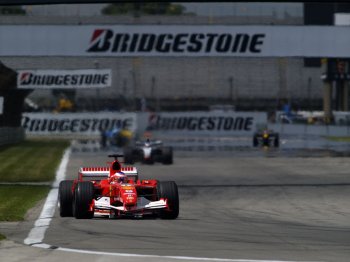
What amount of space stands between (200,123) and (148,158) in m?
9.63

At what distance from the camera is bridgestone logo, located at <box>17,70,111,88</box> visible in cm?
4219

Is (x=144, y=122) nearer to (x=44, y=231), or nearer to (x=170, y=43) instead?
(x=170, y=43)

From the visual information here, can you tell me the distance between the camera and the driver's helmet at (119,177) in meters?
16.9

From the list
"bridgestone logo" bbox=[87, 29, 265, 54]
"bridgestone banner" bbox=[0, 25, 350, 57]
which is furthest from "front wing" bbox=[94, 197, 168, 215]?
"bridgestone logo" bbox=[87, 29, 265, 54]

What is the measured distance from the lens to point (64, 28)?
31375mm

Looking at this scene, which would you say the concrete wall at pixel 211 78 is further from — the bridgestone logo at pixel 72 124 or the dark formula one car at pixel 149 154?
the dark formula one car at pixel 149 154

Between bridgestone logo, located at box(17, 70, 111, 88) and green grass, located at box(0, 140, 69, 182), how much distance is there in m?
2.94

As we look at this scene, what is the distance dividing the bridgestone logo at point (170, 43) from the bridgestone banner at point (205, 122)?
504 inches

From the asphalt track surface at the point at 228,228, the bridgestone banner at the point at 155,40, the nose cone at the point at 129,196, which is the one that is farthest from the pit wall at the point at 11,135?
the nose cone at the point at 129,196

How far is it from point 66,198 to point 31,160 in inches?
867

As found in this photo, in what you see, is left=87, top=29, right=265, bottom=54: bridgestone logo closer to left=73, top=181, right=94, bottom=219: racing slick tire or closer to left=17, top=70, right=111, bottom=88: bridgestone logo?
left=17, top=70, right=111, bottom=88: bridgestone logo

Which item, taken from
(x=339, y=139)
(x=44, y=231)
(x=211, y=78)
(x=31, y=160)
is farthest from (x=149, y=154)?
(x=339, y=139)

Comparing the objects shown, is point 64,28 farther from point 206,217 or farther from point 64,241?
point 64,241

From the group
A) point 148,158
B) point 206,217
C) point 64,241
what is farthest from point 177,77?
point 64,241
